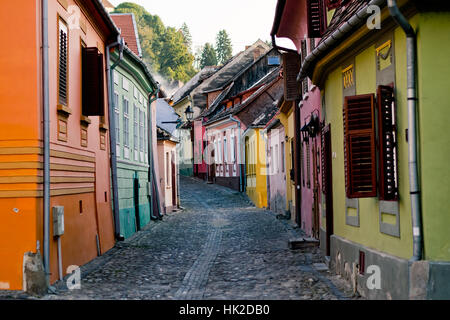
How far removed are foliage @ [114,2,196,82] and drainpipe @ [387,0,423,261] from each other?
87158 millimetres

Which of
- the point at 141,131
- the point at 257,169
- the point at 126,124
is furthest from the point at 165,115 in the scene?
the point at 126,124

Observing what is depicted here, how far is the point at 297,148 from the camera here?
19172 millimetres

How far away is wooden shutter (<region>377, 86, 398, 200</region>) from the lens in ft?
25.3

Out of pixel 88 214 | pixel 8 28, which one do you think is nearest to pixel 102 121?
pixel 88 214

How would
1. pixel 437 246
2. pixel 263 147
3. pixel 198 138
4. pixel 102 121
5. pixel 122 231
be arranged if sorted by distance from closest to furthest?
pixel 437 246
pixel 102 121
pixel 122 231
pixel 263 147
pixel 198 138

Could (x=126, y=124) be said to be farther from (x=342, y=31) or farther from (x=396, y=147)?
(x=396, y=147)

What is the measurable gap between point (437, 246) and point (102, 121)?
9.71m

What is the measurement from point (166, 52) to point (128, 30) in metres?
77.3

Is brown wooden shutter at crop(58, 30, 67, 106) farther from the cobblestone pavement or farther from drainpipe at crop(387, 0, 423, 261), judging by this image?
drainpipe at crop(387, 0, 423, 261)

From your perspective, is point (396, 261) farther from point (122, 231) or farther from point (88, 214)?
point (122, 231)

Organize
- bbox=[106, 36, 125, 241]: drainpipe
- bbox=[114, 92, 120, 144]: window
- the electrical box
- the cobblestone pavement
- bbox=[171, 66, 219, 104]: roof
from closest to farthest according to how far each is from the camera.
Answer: the cobblestone pavement, the electrical box, bbox=[106, 36, 125, 241]: drainpipe, bbox=[114, 92, 120, 144]: window, bbox=[171, 66, 219, 104]: roof

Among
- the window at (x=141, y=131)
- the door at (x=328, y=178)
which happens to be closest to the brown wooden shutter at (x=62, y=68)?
the door at (x=328, y=178)

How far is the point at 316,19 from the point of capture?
13.6 metres

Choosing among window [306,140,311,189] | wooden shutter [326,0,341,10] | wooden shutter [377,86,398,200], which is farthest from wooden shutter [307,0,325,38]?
wooden shutter [377,86,398,200]
